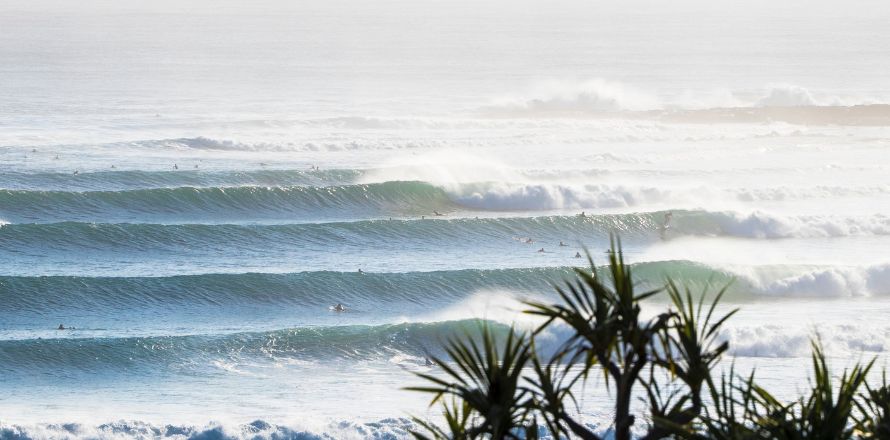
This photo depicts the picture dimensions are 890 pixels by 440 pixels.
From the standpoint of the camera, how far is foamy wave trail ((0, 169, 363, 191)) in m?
34.4

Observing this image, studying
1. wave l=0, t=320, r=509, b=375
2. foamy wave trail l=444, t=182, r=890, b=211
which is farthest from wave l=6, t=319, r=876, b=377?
foamy wave trail l=444, t=182, r=890, b=211

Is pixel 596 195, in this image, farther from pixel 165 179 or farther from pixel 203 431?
pixel 203 431

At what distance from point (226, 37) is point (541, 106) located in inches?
2313

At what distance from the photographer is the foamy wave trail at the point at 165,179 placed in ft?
113

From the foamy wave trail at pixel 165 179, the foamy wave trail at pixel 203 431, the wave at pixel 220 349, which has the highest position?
the foamy wave trail at pixel 165 179

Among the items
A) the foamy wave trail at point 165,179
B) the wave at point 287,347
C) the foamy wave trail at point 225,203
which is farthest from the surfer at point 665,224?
the wave at point 287,347

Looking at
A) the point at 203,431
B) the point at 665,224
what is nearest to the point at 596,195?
the point at 665,224

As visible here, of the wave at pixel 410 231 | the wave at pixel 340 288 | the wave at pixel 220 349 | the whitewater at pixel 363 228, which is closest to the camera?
the whitewater at pixel 363 228

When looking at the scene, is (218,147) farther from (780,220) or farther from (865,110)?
(865,110)

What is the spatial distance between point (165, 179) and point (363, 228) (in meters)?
7.39

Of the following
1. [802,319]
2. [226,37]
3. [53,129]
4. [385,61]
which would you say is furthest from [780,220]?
[226,37]

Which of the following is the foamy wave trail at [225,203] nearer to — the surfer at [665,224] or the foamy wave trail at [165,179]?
the foamy wave trail at [165,179]

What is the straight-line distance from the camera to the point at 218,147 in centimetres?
4297

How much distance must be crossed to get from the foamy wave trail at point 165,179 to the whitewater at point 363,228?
0.40ft
